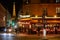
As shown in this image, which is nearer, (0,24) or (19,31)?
(19,31)

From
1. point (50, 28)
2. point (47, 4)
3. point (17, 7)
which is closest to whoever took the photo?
point (50, 28)

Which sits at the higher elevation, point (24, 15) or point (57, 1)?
point (57, 1)

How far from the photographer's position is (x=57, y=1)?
2157 inches

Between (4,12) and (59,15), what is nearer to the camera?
(59,15)

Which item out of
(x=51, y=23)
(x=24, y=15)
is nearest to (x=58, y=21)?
(x=51, y=23)

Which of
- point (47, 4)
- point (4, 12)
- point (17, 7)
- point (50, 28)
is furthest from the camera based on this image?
point (17, 7)

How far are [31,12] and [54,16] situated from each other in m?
6.01

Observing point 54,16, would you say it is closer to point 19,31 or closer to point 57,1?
point 57,1

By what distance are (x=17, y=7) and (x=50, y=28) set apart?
1317 inches

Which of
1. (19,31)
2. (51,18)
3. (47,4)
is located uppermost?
(47,4)

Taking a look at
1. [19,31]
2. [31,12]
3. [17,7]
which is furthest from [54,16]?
[17,7]

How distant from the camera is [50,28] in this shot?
5100 centimetres

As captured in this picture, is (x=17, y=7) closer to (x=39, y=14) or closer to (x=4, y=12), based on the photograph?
(x=4, y=12)

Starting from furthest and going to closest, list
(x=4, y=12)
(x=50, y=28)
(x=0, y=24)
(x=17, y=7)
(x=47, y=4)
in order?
(x=17, y=7) < (x=4, y=12) < (x=0, y=24) < (x=47, y=4) < (x=50, y=28)
